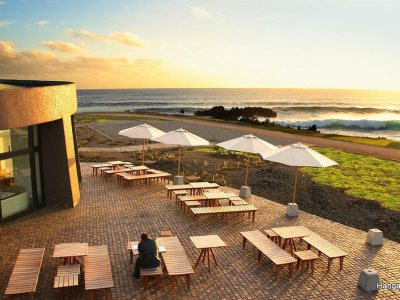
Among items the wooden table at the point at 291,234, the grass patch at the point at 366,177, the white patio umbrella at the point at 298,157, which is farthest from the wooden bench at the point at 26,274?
the grass patch at the point at 366,177

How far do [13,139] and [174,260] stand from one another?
6716 millimetres

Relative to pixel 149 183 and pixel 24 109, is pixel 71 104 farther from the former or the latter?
pixel 149 183

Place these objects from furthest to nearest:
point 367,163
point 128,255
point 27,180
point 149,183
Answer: point 367,163
point 149,183
point 27,180
point 128,255

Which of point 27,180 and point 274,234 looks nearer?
point 274,234

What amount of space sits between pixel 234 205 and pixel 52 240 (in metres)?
6.03

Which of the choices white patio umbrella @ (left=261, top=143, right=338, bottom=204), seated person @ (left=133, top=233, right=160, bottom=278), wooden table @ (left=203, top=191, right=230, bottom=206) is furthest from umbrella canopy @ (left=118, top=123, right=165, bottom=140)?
seated person @ (left=133, top=233, right=160, bottom=278)

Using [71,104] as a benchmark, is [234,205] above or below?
below

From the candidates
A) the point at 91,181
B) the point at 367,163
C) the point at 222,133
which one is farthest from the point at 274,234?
the point at 222,133

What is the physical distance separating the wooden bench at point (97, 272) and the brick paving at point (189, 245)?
0.42 metres

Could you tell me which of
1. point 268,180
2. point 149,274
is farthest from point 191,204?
point 268,180

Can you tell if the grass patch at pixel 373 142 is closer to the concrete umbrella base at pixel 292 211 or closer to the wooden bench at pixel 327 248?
the concrete umbrella base at pixel 292 211

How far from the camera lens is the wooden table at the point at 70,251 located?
Result: 8.03 meters

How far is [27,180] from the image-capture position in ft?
39.8

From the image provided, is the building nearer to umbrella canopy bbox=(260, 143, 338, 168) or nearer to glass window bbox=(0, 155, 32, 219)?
glass window bbox=(0, 155, 32, 219)
